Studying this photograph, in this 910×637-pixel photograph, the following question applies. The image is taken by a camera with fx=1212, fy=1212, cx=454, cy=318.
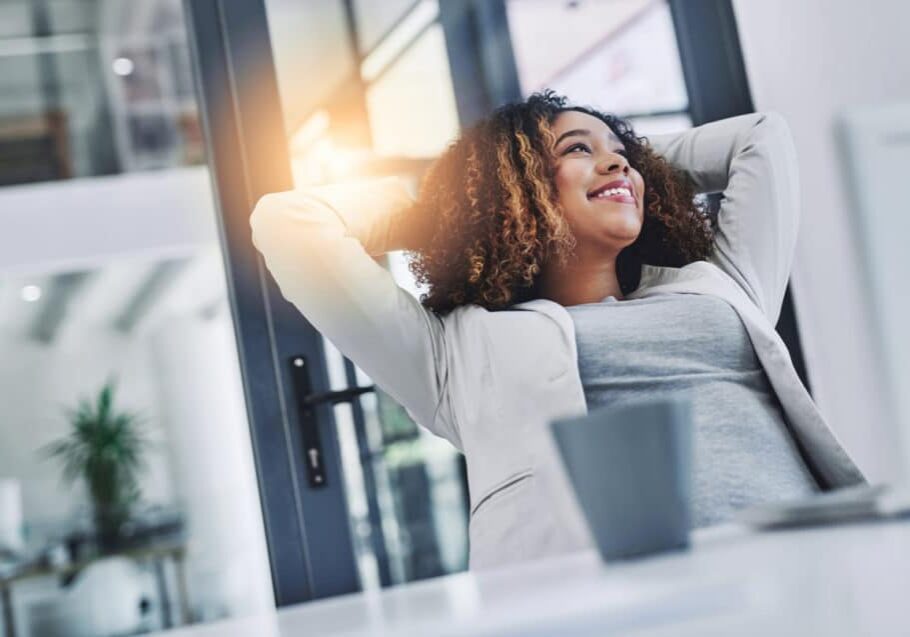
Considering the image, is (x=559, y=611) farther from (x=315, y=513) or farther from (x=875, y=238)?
(x=875, y=238)

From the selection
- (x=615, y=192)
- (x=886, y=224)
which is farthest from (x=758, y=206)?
(x=886, y=224)

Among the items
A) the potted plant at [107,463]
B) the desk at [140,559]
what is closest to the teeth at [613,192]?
the desk at [140,559]

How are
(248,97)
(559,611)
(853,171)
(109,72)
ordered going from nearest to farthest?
(559,611), (248,97), (853,171), (109,72)

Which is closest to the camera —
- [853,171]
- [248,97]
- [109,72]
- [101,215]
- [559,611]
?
[559,611]

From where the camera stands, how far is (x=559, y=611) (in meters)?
0.53

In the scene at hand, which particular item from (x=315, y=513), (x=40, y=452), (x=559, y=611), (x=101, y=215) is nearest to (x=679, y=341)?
(x=315, y=513)

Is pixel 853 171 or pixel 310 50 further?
pixel 853 171

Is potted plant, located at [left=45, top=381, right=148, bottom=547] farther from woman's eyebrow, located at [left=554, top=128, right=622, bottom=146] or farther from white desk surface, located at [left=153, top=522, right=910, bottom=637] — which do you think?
white desk surface, located at [left=153, top=522, right=910, bottom=637]

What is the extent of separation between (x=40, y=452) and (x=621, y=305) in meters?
6.88

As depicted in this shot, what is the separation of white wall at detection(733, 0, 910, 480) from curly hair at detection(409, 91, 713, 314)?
0.47 metres

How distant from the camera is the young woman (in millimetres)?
1610

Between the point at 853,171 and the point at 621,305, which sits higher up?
the point at 853,171

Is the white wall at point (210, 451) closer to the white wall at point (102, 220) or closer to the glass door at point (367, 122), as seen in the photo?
the white wall at point (102, 220)

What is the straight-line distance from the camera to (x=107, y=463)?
735 centimetres
